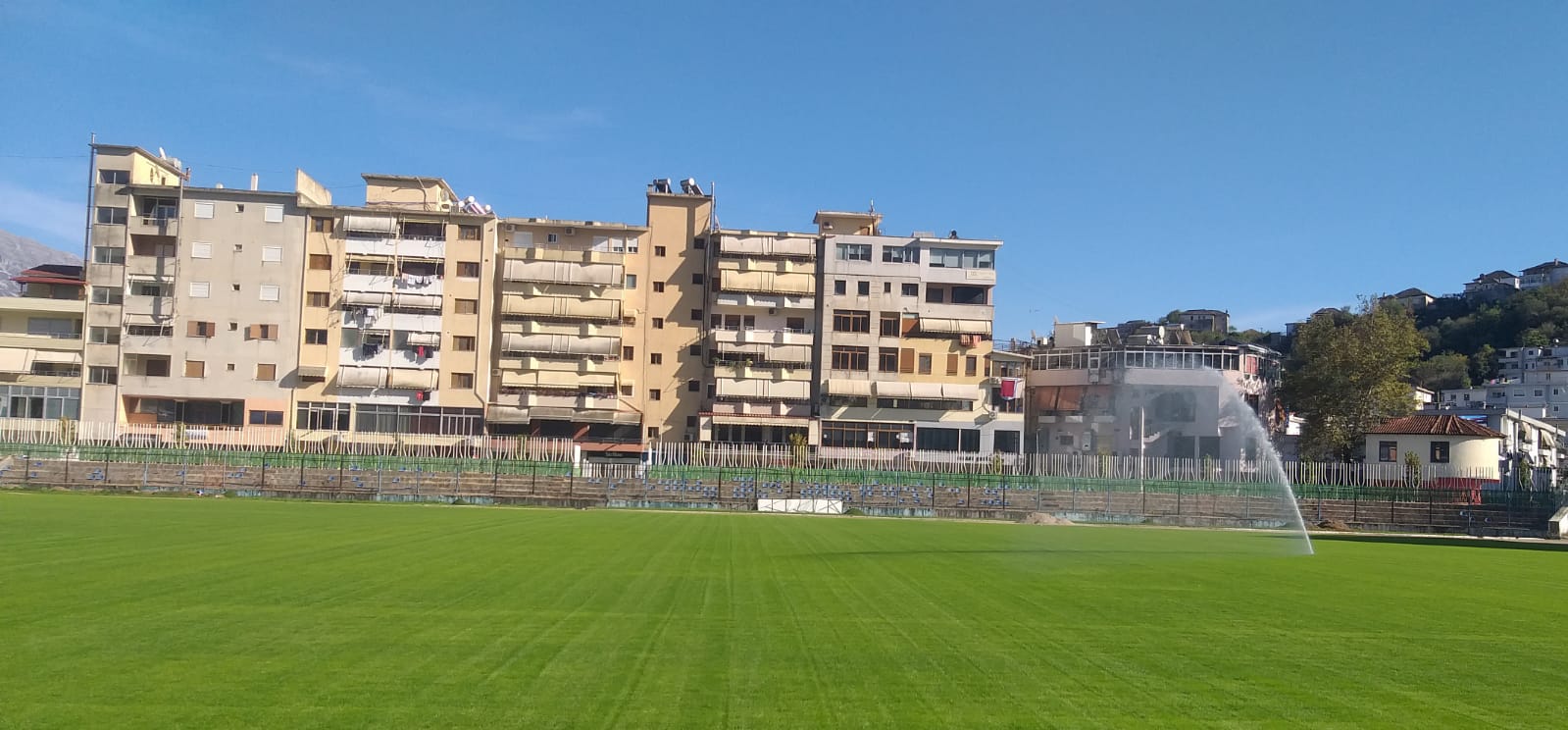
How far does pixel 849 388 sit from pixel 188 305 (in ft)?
147

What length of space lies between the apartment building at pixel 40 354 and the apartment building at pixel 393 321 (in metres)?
15.1

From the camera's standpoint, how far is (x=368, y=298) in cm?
7525

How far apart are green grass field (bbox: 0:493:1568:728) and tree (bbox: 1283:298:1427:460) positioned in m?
55.5

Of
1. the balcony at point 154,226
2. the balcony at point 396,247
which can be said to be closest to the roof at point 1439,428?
the balcony at point 396,247

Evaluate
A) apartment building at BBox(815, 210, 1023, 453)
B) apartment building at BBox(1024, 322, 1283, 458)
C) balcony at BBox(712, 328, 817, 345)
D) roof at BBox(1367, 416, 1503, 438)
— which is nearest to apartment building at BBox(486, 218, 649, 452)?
balcony at BBox(712, 328, 817, 345)

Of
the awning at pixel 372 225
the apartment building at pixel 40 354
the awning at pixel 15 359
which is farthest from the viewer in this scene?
the awning at pixel 372 225

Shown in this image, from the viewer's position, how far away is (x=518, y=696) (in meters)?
9.23

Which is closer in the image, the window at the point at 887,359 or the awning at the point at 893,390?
the awning at the point at 893,390

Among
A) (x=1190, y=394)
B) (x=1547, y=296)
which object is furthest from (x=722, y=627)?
(x=1547, y=296)

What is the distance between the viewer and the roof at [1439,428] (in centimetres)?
6353

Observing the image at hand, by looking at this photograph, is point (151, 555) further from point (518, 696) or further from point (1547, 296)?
point (1547, 296)

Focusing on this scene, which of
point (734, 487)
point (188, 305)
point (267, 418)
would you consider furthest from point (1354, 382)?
point (188, 305)

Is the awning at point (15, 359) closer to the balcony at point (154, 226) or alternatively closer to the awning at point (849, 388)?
the balcony at point (154, 226)

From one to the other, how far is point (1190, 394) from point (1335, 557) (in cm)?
942
